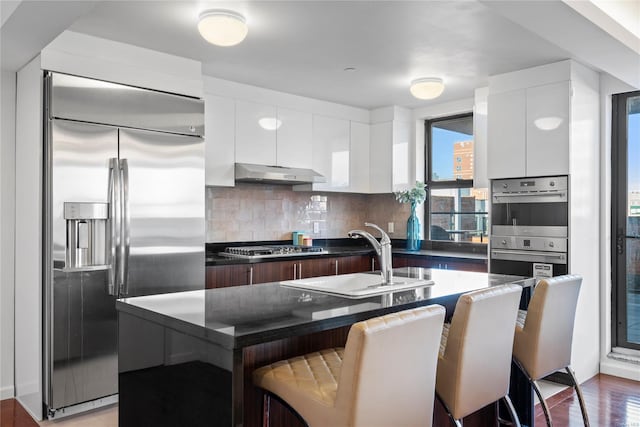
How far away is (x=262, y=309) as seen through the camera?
6.17 ft

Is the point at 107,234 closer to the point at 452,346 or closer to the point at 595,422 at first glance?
the point at 452,346

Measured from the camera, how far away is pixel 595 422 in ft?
10.0

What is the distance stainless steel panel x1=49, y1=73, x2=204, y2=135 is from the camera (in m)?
3.16

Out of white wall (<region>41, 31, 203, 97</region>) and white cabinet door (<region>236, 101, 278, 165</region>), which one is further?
white cabinet door (<region>236, 101, 278, 165</region>)

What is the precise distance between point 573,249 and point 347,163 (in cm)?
239

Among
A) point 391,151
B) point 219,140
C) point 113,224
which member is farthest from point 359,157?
point 113,224

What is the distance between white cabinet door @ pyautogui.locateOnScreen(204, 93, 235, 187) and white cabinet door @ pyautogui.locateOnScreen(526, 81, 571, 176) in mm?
2385

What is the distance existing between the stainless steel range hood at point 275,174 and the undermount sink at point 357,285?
1.81 metres

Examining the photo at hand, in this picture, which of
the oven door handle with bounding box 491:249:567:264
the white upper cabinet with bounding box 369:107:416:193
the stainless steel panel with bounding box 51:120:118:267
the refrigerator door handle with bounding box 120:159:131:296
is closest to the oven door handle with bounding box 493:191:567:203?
the oven door handle with bounding box 491:249:567:264

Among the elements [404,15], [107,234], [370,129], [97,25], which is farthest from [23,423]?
[370,129]

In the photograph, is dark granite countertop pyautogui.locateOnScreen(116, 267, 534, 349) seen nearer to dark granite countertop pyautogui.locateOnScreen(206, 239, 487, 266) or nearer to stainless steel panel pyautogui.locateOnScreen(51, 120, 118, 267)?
stainless steel panel pyautogui.locateOnScreen(51, 120, 118, 267)

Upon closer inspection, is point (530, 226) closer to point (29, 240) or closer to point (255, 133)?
point (255, 133)

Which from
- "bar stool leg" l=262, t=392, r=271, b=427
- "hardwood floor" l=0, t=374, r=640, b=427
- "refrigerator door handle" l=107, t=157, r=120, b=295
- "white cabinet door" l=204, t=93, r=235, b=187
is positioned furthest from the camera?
"white cabinet door" l=204, t=93, r=235, b=187

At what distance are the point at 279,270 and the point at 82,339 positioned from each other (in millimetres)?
1593
